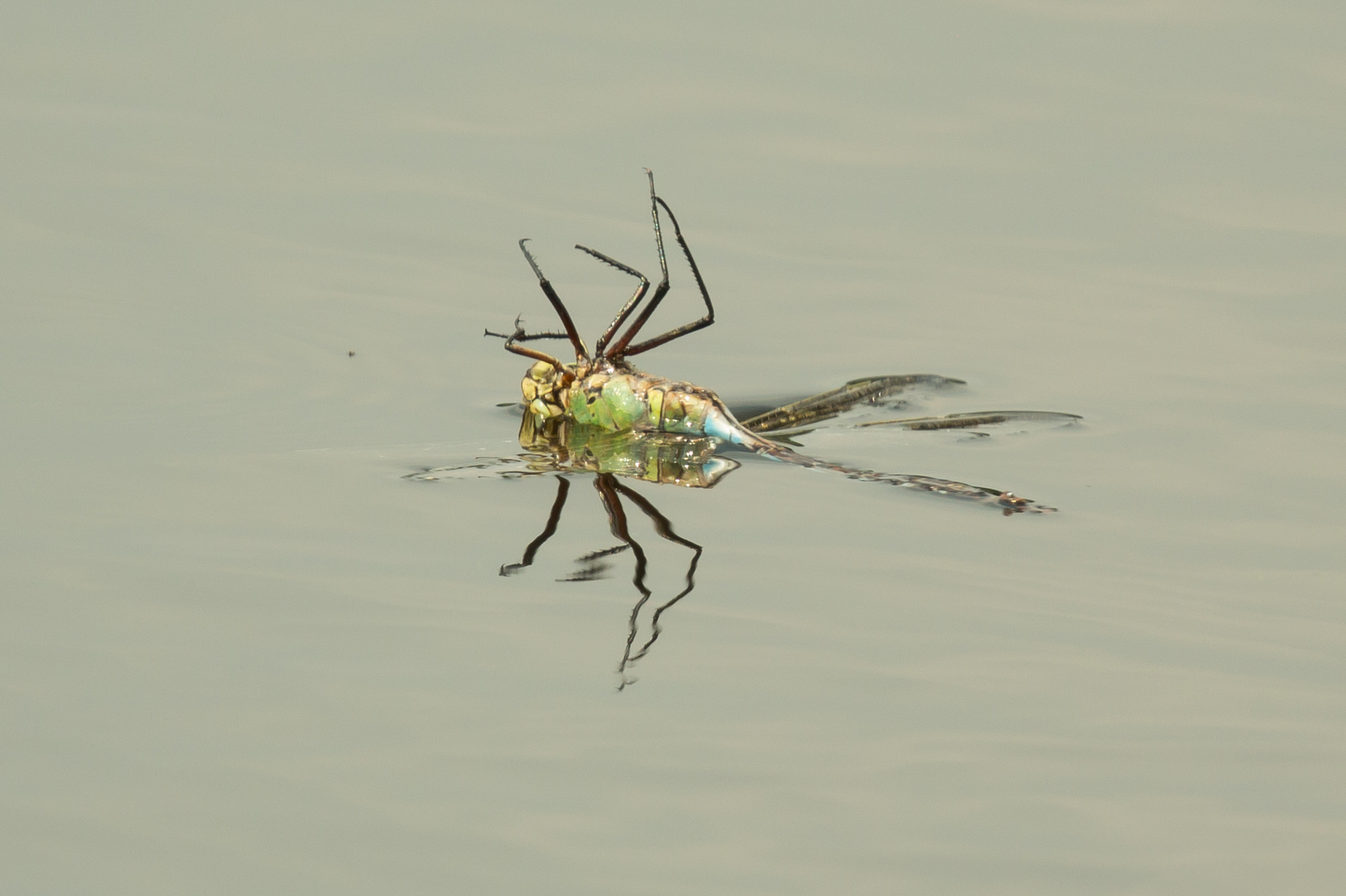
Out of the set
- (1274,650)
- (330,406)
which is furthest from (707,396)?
(1274,650)

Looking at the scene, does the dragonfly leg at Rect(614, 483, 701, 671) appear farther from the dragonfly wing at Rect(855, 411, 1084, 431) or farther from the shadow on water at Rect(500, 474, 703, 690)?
the dragonfly wing at Rect(855, 411, 1084, 431)

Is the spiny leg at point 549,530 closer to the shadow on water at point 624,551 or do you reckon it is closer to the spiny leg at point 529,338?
the shadow on water at point 624,551

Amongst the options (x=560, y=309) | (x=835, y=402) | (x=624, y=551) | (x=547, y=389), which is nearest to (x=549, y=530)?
(x=624, y=551)

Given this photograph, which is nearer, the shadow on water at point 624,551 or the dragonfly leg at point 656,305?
the shadow on water at point 624,551

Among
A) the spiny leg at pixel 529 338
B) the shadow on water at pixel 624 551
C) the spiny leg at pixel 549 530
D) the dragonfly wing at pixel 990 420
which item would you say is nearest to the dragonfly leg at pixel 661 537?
the shadow on water at pixel 624 551

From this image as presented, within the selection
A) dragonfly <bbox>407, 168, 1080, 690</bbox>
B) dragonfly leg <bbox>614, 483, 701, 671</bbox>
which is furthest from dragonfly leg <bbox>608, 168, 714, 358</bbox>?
dragonfly leg <bbox>614, 483, 701, 671</bbox>

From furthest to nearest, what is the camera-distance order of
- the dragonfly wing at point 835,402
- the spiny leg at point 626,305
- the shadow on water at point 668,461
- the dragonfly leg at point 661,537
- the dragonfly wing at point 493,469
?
the dragonfly wing at point 835,402 → the spiny leg at point 626,305 → the dragonfly wing at point 493,469 → the shadow on water at point 668,461 → the dragonfly leg at point 661,537

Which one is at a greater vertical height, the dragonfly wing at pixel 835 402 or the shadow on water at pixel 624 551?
the dragonfly wing at pixel 835 402
